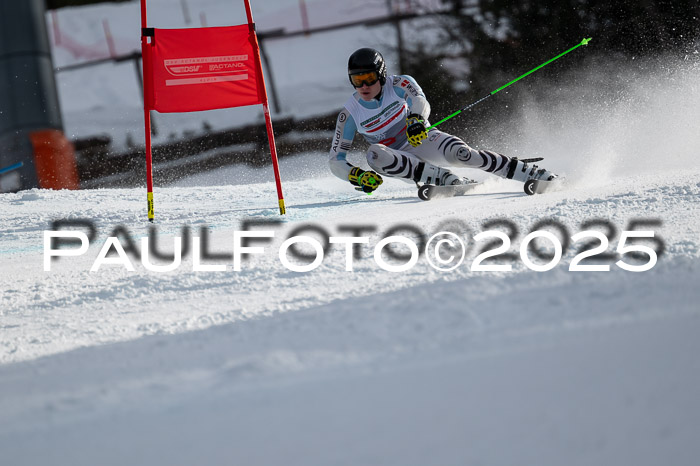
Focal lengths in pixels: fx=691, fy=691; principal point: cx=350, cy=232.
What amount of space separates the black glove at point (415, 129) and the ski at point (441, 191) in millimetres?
301

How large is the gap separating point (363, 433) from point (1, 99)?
917cm

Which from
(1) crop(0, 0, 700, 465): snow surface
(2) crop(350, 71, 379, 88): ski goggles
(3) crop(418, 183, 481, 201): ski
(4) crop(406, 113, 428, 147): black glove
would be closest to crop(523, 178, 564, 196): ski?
(3) crop(418, 183, 481, 201): ski

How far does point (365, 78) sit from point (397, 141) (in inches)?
21.2

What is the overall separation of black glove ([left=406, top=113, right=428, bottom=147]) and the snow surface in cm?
120

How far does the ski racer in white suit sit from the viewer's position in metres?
4.43

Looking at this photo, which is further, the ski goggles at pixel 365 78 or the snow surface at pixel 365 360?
the ski goggles at pixel 365 78

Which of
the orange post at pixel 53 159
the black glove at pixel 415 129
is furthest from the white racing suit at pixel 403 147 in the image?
the orange post at pixel 53 159

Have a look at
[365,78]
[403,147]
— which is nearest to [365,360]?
[365,78]

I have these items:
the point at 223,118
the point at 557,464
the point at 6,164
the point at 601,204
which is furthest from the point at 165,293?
the point at 223,118

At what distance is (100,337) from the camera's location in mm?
2107

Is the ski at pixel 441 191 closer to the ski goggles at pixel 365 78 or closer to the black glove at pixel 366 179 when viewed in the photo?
the black glove at pixel 366 179

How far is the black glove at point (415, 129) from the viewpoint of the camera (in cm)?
435

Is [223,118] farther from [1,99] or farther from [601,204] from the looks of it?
[601,204]

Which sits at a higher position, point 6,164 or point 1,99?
point 1,99
